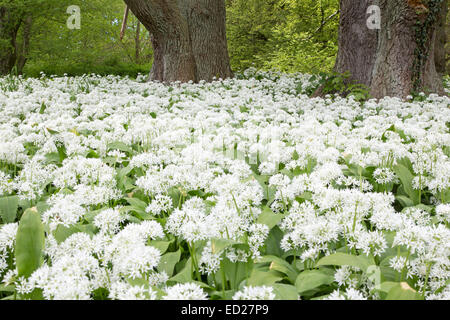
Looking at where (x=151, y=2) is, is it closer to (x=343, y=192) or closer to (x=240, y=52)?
(x=343, y=192)

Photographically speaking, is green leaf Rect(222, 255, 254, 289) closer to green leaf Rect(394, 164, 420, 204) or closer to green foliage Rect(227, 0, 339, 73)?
green leaf Rect(394, 164, 420, 204)

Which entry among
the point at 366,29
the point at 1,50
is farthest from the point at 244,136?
the point at 1,50

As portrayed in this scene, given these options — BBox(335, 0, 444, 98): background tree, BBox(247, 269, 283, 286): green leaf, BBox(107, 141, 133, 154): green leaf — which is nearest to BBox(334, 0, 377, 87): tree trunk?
BBox(335, 0, 444, 98): background tree

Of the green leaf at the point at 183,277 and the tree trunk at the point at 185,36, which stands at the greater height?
the tree trunk at the point at 185,36

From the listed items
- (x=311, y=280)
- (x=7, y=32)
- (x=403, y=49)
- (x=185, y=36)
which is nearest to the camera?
(x=311, y=280)

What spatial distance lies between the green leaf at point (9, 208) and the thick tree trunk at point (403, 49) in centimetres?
598

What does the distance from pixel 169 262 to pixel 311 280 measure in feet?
2.24

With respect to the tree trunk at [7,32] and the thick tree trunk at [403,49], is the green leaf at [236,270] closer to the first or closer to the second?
the thick tree trunk at [403,49]

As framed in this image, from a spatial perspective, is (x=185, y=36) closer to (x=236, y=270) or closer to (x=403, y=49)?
(x=403, y=49)

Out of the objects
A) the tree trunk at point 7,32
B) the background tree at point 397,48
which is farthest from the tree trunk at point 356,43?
the tree trunk at point 7,32

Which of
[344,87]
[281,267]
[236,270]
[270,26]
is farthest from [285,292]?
[270,26]

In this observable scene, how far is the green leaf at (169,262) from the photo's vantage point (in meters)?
1.67

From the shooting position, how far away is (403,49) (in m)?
6.09

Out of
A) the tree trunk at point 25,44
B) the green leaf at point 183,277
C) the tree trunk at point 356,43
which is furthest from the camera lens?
the tree trunk at point 25,44
